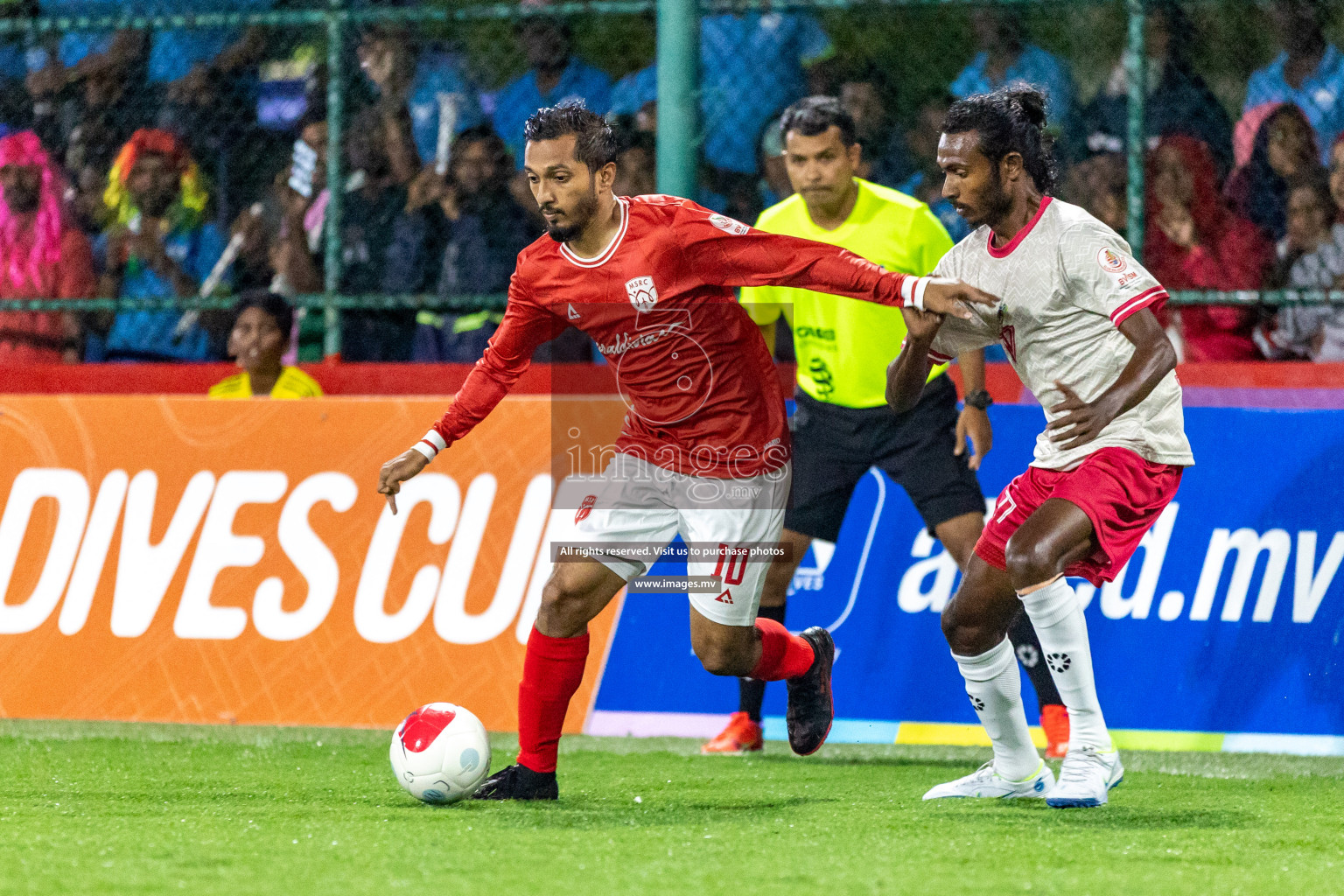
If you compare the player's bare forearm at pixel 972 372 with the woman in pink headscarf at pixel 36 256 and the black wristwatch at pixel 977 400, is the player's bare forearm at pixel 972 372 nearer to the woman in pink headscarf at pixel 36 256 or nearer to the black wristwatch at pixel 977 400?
the black wristwatch at pixel 977 400

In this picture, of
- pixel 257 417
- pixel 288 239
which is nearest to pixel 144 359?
pixel 288 239

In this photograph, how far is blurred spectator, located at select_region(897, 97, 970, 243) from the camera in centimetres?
775

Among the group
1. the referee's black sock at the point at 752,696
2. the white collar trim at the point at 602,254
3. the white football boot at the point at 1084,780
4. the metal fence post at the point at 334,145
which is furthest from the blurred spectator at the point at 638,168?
the white football boot at the point at 1084,780

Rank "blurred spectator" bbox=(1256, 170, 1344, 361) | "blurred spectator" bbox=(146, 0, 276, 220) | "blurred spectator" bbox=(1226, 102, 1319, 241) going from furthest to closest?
"blurred spectator" bbox=(146, 0, 276, 220), "blurred spectator" bbox=(1226, 102, 1319, 241), "blurred spectator" bbox=(1256, 170, 1344, 361)

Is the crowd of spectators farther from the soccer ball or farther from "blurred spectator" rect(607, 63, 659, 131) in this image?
the soccer ball

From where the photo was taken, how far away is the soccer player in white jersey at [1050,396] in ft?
15.2

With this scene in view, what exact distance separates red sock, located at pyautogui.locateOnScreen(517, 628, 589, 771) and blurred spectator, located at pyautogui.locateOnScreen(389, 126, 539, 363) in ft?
9.91

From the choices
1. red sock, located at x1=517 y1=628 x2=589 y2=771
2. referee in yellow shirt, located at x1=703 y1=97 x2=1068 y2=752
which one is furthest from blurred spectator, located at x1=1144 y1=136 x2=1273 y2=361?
red sock, located at x1=517 y1=628 x2=589 y2=771

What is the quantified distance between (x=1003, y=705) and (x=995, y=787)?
282 millimetres

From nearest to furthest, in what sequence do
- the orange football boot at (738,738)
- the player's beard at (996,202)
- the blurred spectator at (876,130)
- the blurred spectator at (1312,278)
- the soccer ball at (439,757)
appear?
the player's beard at (996,202) → the soccer ball at (439,757) → the orange football boot at (738,738) → the blurred spectator at (1312,278) → the blurred spectator at (876,130)

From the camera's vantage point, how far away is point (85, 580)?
6844 millimetres

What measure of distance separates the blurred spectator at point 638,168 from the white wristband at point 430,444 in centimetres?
310

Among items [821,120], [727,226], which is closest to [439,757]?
[727,226]

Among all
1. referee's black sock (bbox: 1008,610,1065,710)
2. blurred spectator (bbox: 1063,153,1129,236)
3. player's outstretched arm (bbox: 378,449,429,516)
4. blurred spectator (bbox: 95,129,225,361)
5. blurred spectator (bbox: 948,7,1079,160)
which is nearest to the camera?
player's outstretched arm (bbox: 378,449,429,516)
